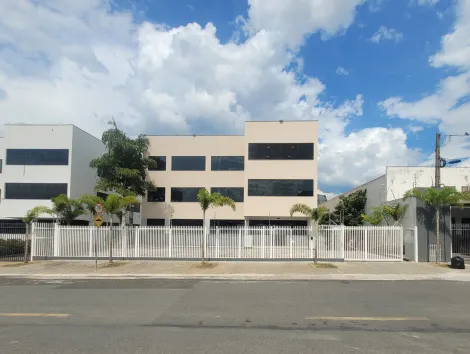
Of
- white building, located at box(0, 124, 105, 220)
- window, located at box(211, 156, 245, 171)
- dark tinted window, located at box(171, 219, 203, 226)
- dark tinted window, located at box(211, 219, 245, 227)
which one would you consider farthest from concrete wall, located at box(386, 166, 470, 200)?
white building, located at box(0, 124, 105, 220)

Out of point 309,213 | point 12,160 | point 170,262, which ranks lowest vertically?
point 170,262

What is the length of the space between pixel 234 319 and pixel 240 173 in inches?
1162

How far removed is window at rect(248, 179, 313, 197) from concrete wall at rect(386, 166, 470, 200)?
658 cm

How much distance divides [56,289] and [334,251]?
14053 millimetres

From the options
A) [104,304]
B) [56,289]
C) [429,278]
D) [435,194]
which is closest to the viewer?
[104,304]

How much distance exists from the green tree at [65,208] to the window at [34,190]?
5.17 metres

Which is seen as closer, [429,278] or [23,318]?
[23,318]

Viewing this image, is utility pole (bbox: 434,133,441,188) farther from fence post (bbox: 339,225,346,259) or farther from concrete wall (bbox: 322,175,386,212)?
concrete wall (bbox: 322,175,386,212)

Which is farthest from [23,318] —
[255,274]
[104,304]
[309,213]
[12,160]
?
[12,160]

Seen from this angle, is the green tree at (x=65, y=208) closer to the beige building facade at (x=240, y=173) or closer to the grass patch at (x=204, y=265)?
the beige building facade at (x=240, y=173)

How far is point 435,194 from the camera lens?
20.7 metres

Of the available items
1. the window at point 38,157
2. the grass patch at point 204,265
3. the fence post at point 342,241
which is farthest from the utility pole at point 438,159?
the window at point 38,157

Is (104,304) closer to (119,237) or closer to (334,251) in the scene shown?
(119,237)

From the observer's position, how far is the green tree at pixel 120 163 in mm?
34156
